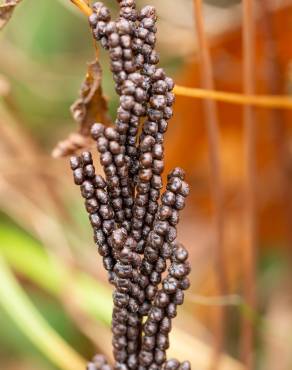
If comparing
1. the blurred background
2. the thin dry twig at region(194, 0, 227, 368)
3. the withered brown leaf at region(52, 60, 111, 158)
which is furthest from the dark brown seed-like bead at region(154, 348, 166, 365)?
the blurred background

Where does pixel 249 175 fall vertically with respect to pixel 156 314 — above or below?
above

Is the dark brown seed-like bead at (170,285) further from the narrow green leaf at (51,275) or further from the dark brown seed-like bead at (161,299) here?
the narrow green leaf at (51,275)

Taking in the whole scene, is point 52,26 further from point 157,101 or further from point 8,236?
point 157,101

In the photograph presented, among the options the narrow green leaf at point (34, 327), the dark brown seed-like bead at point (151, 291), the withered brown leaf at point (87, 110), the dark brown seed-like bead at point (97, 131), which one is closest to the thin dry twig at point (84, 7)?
the withered brown leaf at point (87, 110)

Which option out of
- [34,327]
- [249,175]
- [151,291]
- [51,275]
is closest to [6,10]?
[151,291]

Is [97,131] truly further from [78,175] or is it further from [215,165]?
[215,165]
